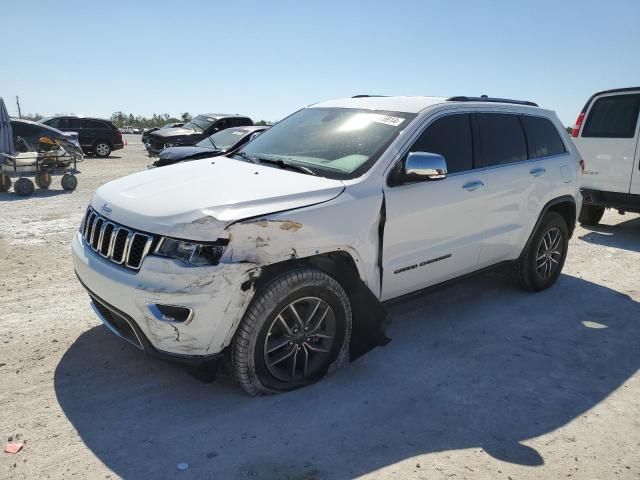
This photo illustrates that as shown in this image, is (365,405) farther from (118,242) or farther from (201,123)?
(201,123)

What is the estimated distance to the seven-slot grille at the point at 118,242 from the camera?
304cm

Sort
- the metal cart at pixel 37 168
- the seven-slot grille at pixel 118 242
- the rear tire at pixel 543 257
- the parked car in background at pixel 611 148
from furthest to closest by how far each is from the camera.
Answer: the metal cart at pixel 37 168
the parked car in background at pixel 611 148
the rear tire at pixel 543 257
the seven-slot grille at pixel 118 242

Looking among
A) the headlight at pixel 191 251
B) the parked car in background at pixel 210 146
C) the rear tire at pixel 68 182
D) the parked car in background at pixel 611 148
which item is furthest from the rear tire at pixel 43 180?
the parked car in background at pixel 611 148

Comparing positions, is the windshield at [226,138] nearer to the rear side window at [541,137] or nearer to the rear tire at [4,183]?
the rear tire at [4,183]

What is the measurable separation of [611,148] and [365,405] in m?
6.83

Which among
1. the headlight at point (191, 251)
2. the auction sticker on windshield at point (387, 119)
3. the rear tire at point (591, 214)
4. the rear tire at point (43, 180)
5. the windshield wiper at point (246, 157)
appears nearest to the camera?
the headlight at point (191, 251)

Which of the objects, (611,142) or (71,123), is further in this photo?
(71,123)

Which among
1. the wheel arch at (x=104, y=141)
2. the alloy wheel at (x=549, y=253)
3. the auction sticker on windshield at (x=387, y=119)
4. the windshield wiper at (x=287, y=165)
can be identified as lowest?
the alloy wheel at (x=549, y=253)

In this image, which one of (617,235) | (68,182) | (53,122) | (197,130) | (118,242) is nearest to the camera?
(118,242)

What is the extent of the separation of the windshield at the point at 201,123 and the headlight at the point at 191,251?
13789 millimetres

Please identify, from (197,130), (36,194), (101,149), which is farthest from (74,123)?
(36,194)

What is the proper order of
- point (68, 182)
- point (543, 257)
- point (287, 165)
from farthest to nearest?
point (68, 182), point (543, 257), point (287, 165)

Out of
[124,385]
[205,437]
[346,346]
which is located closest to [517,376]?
[346,346]

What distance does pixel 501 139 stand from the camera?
476cm
